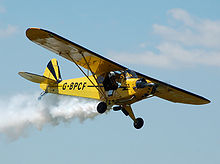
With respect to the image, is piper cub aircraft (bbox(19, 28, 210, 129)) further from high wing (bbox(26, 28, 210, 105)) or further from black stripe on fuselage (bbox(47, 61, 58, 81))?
black stripe on fuselage (bbox(47, 61, 58, 81))

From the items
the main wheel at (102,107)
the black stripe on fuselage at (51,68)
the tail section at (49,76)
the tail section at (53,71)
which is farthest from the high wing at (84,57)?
the black stripe on fuselage at (51,68)

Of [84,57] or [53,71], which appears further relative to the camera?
[53,71]

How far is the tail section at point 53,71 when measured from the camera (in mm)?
28469

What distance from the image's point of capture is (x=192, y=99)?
27719mm

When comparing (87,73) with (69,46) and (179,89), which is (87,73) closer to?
(69,46)

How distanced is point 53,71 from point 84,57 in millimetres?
5306

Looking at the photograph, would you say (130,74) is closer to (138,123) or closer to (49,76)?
(138,123)

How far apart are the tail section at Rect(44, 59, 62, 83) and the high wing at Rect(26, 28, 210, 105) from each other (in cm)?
387

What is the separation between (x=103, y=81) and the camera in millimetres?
24484

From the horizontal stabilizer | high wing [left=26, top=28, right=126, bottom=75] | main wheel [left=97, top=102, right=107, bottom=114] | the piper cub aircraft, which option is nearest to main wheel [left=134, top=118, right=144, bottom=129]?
the piper cub aircraft

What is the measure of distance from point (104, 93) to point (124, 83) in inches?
43.7

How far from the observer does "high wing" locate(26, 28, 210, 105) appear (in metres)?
22.2

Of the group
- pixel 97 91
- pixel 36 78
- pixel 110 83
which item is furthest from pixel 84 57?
pixel 36 78

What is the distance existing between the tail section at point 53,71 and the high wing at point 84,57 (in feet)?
12.7
